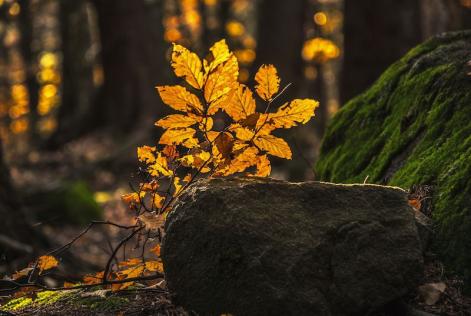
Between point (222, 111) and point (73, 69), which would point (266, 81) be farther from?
point (73, 69)

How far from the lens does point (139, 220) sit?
2.48m

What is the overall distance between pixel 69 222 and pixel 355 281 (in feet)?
25.7

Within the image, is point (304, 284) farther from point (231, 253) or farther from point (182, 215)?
point (182, 215)

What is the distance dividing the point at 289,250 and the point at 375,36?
16.4ft

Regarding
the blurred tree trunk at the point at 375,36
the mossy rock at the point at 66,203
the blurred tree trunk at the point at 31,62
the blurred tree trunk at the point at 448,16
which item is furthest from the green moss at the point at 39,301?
the blurred tree trunk at the point at 31,62

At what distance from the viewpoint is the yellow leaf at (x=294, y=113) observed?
2.35 m

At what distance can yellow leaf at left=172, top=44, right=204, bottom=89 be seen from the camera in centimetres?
229

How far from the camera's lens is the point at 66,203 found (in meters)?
9.20

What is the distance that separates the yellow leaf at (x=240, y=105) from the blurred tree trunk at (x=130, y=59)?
10921 millimetres

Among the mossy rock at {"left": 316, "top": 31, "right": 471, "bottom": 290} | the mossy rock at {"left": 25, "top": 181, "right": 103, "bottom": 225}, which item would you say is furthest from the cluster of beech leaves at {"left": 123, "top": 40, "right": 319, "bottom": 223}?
the mossy rock at {"left": 25, "top": 181, "right": 103, "bottom": 225}

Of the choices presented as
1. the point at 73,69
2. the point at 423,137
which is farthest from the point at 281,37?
the point at 423,137

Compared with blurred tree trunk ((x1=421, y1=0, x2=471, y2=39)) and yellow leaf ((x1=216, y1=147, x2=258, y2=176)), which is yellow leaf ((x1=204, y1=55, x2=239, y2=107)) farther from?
blurred tree trunk ((x1=421, y1=0, x2=471, y2=39))

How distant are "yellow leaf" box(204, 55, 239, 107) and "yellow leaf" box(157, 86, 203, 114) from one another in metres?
0.06

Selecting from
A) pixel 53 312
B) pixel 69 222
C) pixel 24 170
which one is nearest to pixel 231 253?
pixel 53 312
